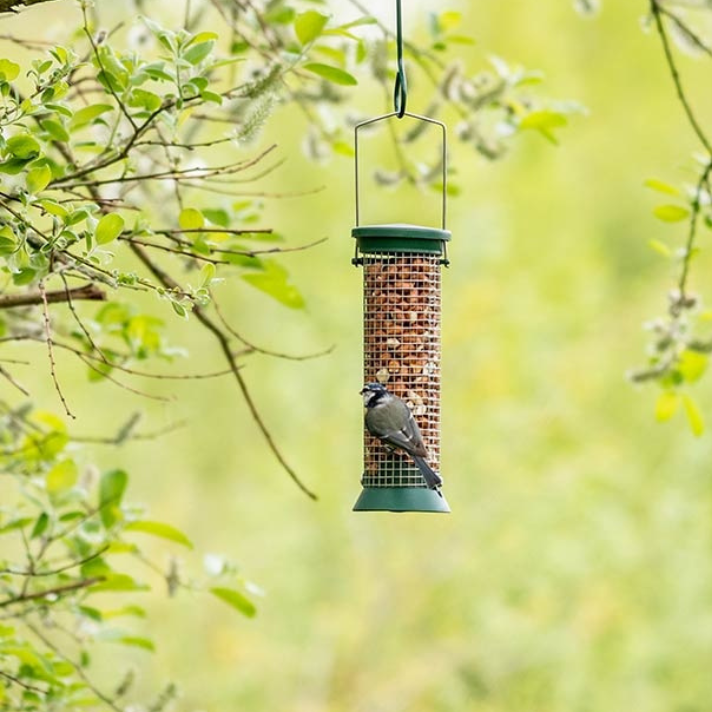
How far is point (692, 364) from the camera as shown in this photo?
10.9ft

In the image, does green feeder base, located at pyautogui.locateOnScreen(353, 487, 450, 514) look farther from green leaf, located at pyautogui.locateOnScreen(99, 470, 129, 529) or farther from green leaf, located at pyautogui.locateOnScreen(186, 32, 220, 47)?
green leaf, located at pyautogui.locateOnScreen(186, 32, 220, 47)

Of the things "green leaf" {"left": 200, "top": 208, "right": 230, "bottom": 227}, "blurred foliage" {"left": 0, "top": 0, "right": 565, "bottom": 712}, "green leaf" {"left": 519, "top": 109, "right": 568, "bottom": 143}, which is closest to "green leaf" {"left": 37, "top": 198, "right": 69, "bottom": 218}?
"blurred foliage" {"left": 0, "top": 0, "right": 565, "bottom": 712}

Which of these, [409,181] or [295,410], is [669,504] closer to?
[295,410]

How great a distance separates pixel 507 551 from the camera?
12.8 meters

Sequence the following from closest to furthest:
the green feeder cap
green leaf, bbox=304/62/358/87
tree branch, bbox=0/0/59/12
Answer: tree branch, bbox=0/0/59/12
green leaf, bbox=304/62/358/87
the green feeder cap

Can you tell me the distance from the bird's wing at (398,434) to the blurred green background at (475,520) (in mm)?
9016

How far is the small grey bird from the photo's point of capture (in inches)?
114

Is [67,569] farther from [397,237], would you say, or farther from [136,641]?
[397,237]

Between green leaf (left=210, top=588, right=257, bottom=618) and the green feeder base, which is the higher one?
the green feeder base

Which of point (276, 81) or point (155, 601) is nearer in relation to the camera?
point (276, 81)

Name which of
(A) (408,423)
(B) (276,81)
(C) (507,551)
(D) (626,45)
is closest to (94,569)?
(A) (408,423)

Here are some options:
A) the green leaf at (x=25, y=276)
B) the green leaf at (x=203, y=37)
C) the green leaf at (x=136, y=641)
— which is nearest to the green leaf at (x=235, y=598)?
the green leaf at (x=136, y=641)

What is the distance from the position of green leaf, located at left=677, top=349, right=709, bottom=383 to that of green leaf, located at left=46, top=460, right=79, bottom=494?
130cm

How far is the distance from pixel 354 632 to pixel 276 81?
11.1 metres
